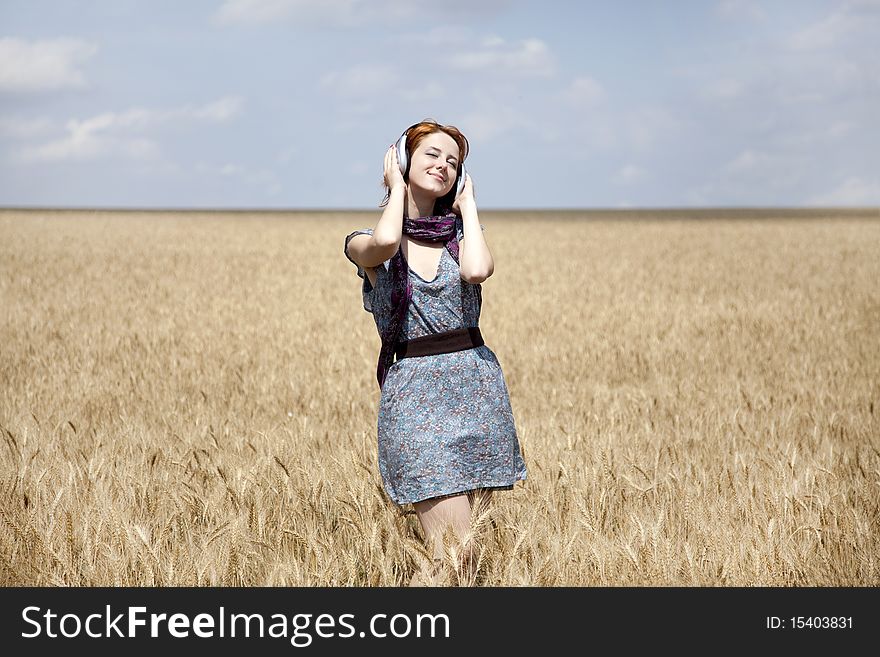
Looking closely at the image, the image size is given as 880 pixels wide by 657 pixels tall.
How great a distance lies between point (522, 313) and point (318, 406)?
491cm

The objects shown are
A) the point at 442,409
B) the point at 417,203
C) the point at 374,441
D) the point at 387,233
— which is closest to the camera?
the point at 387,233

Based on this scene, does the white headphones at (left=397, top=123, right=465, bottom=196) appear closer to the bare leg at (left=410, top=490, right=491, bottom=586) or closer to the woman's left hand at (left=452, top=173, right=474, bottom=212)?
the woman's left hand at (left=452, top=173, right=474, bottom=212)

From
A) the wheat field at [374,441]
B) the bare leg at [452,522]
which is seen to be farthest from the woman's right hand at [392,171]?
the wheat field at [374,441]

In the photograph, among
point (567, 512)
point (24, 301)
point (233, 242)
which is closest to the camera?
point (567, 512)

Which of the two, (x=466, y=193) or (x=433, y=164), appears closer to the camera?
(x=433, y=164)

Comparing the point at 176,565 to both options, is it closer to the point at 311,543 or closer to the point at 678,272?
the point at 311,543

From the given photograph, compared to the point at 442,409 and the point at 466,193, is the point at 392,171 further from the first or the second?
the point at 442,409

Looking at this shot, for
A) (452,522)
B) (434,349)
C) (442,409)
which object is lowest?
(452,522)

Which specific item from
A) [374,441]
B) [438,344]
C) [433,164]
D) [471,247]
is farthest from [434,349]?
[374,441]

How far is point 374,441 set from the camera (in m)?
4.77

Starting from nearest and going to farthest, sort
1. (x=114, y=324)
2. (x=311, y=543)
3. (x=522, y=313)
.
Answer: (x=311, y=543)
(x=114, y=324)
(x=522, y=313)

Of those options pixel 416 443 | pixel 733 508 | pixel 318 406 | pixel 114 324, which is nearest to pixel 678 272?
pixel 114 324

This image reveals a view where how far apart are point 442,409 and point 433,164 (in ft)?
2.52

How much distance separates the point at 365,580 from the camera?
3.14 meters
